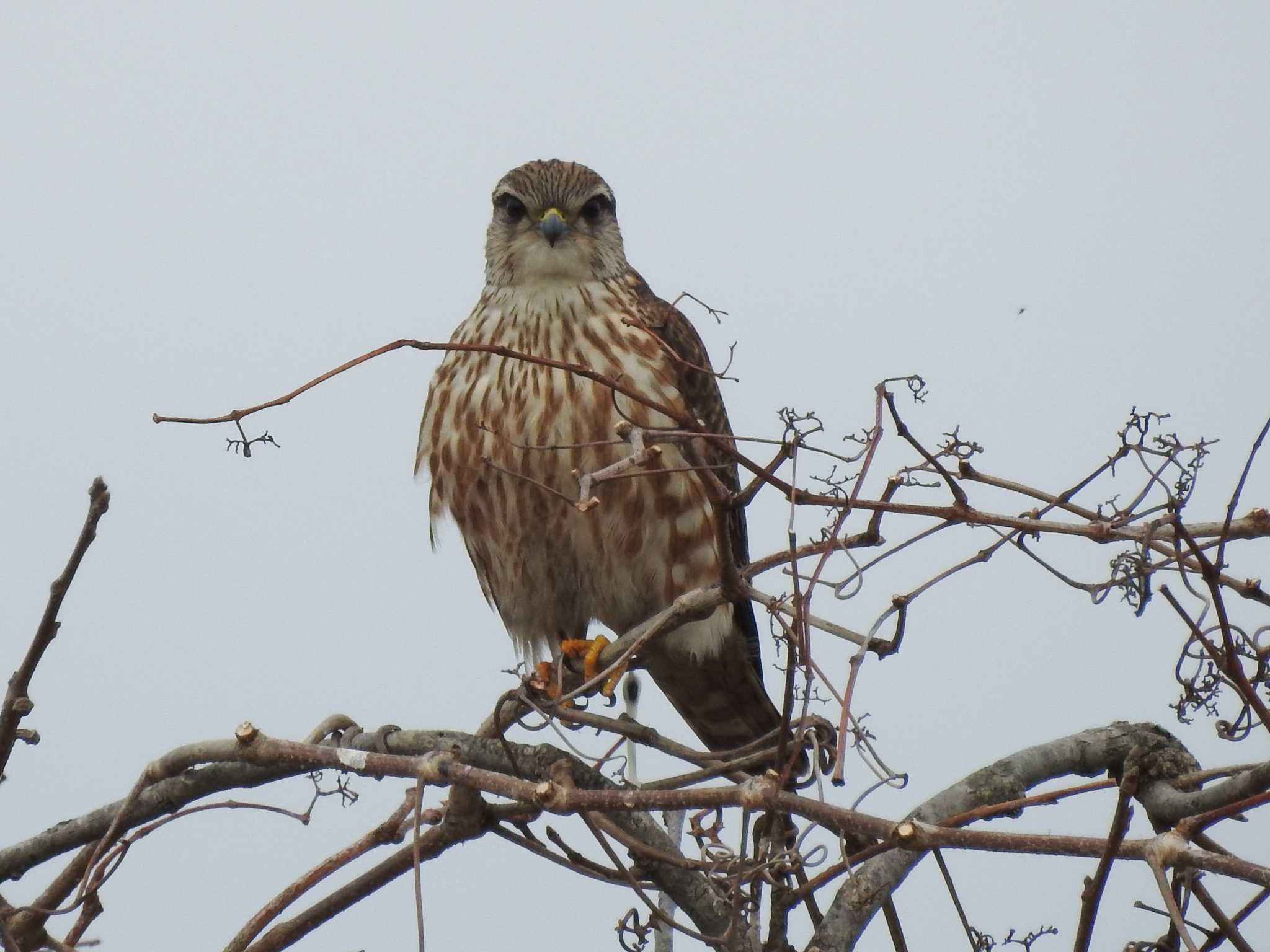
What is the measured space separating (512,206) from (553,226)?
7.3 inches

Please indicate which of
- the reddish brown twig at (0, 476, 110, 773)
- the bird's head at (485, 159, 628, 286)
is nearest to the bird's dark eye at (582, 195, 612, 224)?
the bird's head at (485, 159, 628, 286)

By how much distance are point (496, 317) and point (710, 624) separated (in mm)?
970

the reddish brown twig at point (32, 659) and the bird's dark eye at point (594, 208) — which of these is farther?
the bird's dark eye at point (594, 208)

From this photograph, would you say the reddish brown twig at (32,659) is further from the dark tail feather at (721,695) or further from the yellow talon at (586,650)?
the dark tail feather at (721,695)

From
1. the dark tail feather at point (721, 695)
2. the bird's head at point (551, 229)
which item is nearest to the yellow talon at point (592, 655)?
the dark tail feather at point (721, 695)

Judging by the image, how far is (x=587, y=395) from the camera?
355 centimetres

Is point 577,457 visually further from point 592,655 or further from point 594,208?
point 594,208

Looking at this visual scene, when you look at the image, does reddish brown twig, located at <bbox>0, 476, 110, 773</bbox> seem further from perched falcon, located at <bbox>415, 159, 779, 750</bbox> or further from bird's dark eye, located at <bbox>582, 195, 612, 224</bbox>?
bird's dark eye, located at <bbox>582, 195, 612, 224</bbox>

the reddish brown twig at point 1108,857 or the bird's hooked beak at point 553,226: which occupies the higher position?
the bird's hooked beak at point 553,226

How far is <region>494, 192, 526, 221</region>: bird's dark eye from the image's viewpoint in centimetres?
405

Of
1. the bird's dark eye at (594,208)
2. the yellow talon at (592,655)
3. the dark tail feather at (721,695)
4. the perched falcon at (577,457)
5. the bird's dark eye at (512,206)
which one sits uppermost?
the bird's dark eye at (594,208)

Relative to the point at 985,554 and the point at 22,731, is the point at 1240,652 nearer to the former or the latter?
the point at 985,554

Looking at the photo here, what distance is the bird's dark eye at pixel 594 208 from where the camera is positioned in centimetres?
408

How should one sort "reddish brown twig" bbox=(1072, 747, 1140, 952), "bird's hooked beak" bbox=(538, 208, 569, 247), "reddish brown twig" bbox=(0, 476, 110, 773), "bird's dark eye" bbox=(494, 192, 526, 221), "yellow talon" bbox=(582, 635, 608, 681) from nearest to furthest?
"reddish brown twig" bbox=(1072, 747, 1140, 952), "reddish brown twig" bbox=(0, 476, 110, 773), "yellow talon" bbox=(582, 635, 608, 681), "bird's hooked beak" bbox=(538, 208, 569, 247), "bird's dark eye" bbox=(494, 192, 526, 221)
